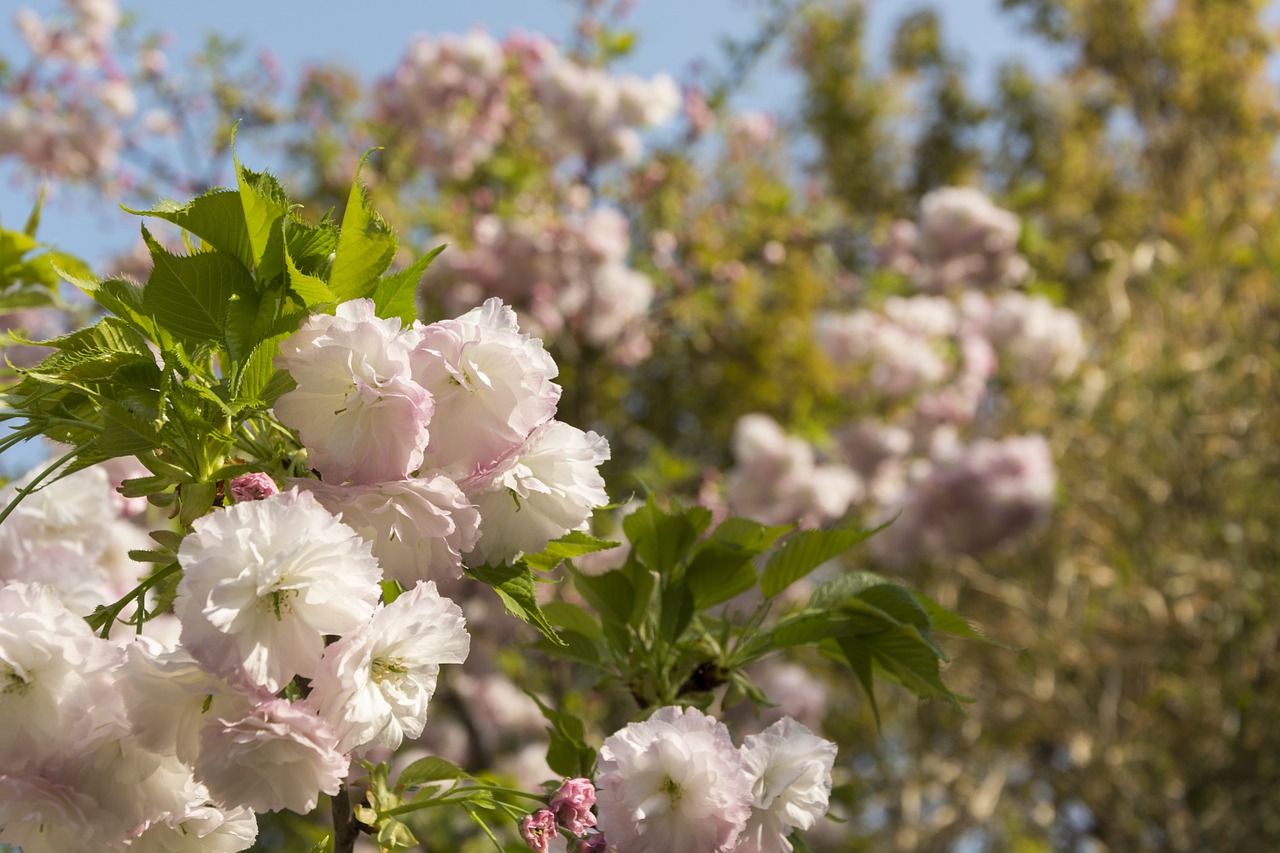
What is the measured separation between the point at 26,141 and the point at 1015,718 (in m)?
4.24

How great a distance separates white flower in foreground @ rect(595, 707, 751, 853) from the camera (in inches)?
28.5

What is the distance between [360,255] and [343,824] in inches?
14.7

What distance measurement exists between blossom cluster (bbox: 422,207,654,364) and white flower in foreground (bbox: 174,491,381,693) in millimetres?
2889

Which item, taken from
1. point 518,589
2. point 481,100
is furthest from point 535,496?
point 481,100

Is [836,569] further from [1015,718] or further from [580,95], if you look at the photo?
[580,95]

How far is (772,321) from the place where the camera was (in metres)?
4.81

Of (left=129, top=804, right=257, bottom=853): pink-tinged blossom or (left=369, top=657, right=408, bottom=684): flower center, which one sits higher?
(left=369, top=657, right=408, bottom=684): flower center

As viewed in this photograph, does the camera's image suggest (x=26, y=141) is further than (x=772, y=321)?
No

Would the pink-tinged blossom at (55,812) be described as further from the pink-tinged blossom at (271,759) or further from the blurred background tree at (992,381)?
the blurred background tree at (992,381)

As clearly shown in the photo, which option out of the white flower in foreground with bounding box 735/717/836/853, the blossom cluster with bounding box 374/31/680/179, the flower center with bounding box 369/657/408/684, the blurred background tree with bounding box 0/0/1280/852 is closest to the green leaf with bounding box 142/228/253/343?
the flower center with bounding box 369/657/408/684

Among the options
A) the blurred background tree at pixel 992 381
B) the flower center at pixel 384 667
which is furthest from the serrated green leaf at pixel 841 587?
the blurred background tree at pixel 992 381

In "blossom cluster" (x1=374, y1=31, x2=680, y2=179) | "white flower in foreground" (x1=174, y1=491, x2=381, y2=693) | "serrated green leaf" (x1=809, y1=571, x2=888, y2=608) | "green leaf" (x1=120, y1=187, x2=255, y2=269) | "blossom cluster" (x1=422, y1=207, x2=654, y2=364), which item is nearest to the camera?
"white flower in foreground" (x1=174, y1=491, x2=381, y2=693)

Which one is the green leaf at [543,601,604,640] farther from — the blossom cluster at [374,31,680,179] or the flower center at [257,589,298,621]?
the blossom cluster at [374,31,680,179]

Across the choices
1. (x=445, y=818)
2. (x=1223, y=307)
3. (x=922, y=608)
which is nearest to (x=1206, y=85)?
(x=1223, y=307)
